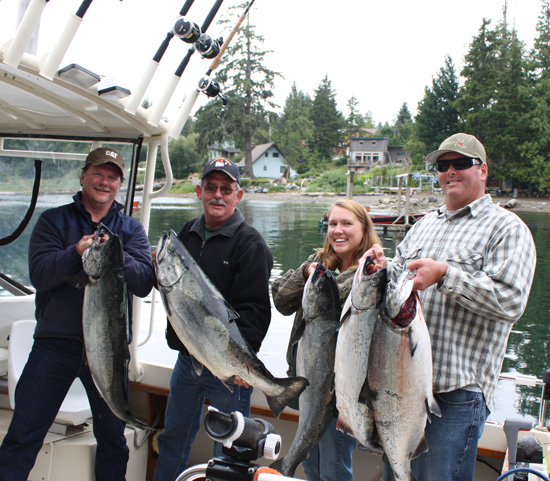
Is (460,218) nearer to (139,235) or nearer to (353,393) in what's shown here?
(353,393)

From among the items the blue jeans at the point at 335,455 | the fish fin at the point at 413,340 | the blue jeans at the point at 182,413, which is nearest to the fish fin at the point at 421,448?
the fish fin at the point at 413,340

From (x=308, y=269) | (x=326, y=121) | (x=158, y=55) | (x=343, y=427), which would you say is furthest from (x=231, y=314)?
(x=326, y=121)

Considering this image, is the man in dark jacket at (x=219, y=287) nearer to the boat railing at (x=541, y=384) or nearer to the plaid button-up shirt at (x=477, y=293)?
the plaid button-up shirt at (x=477, y=293)

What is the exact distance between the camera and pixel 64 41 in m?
2.81

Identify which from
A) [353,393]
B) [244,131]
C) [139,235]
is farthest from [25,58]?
[244,131]

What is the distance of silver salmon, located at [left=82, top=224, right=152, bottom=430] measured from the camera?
2809mm

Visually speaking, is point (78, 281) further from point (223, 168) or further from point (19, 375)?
point (19, 375)

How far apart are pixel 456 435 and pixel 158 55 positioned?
2.62 metres

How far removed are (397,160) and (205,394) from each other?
9070 centimetres

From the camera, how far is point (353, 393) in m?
2.50

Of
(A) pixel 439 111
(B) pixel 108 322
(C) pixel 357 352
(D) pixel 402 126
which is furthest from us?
(D) pixel 402 126

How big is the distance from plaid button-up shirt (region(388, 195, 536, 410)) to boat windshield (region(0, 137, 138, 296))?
9.66 ft

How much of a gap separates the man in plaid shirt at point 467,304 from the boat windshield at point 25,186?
2909 mm

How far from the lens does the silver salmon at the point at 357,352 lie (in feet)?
7.91
